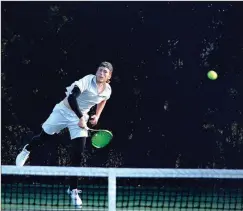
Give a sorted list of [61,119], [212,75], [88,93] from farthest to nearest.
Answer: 1. [212,75]
2. [61,119]
3. [88,93]

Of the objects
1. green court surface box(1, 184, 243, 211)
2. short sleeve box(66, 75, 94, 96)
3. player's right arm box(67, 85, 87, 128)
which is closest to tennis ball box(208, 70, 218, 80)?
green court surface box(1, 184, 243, 211)

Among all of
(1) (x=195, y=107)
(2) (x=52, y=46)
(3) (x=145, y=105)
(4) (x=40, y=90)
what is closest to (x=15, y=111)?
(4) (x=40, y=90)

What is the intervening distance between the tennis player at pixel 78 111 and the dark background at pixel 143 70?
171cm

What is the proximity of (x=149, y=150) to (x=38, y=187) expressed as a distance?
1253 mm

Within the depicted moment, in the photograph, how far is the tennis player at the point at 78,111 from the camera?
5.03 metres

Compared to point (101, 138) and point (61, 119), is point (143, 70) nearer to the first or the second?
point (61, 119)

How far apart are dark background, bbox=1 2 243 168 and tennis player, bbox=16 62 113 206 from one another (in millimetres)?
1708

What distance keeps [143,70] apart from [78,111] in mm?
2393

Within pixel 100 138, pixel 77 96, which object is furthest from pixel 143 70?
pixel 77 96

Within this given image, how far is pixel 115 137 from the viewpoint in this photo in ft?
23.6

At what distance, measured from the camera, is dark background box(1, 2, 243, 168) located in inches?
282

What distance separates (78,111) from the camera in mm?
4898

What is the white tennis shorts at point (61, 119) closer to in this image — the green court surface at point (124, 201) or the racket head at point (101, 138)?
the racket head at point (101, 138)

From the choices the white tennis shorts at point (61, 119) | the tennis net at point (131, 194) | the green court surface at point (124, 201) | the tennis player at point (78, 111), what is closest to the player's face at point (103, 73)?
the tennis player at point (78, 111)
